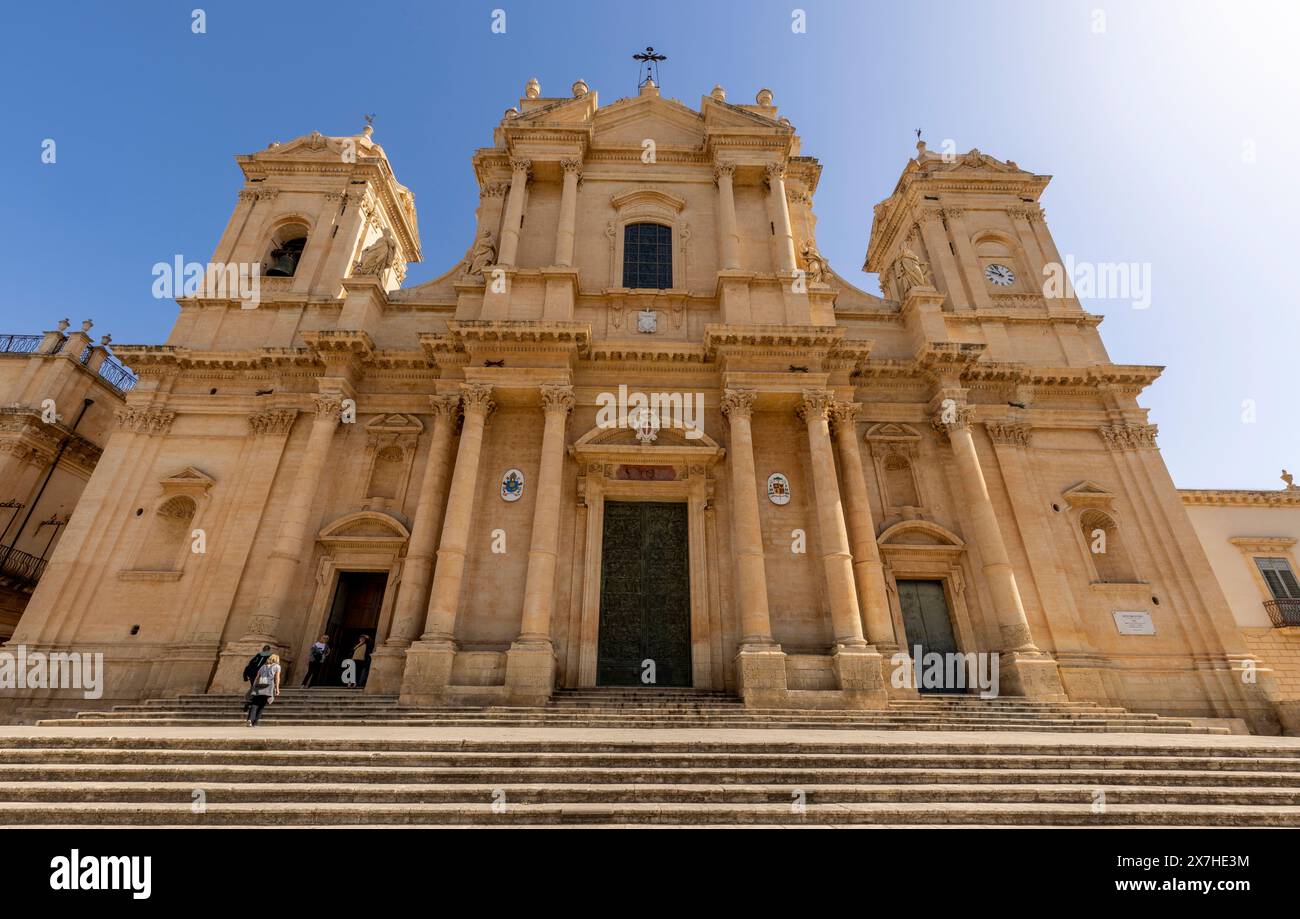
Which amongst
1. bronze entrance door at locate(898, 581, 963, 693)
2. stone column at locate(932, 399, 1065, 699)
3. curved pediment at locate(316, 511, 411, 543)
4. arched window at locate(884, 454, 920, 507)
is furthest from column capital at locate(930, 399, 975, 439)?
curved pediment at locate(316, 511, 411, 543)

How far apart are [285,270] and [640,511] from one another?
1526cm

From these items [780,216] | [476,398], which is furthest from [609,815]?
[780,216]

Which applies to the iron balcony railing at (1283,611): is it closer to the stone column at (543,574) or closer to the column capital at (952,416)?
the column capital at (952,416)

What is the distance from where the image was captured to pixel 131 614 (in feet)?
47.8

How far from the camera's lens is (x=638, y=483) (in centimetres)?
1534

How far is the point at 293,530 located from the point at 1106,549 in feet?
67.5

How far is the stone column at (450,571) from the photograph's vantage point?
12.0 meters

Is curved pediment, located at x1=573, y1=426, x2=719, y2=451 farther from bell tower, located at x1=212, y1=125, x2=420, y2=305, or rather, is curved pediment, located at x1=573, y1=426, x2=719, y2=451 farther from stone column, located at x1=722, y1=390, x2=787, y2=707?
bell tower, located at x1=212, y1=125, x2=420, y2=305

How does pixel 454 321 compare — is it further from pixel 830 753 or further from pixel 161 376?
pixel 830 753

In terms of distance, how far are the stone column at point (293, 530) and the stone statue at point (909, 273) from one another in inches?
Result: 657

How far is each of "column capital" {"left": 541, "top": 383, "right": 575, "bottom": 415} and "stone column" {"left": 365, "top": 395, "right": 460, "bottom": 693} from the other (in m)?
2.42

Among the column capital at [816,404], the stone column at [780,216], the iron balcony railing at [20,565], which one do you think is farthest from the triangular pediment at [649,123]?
the iron balcony railing at [20,565]

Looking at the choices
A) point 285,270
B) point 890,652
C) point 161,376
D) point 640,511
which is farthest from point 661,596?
point 285,270

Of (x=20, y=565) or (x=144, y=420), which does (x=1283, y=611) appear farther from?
(x=20, y=565)
